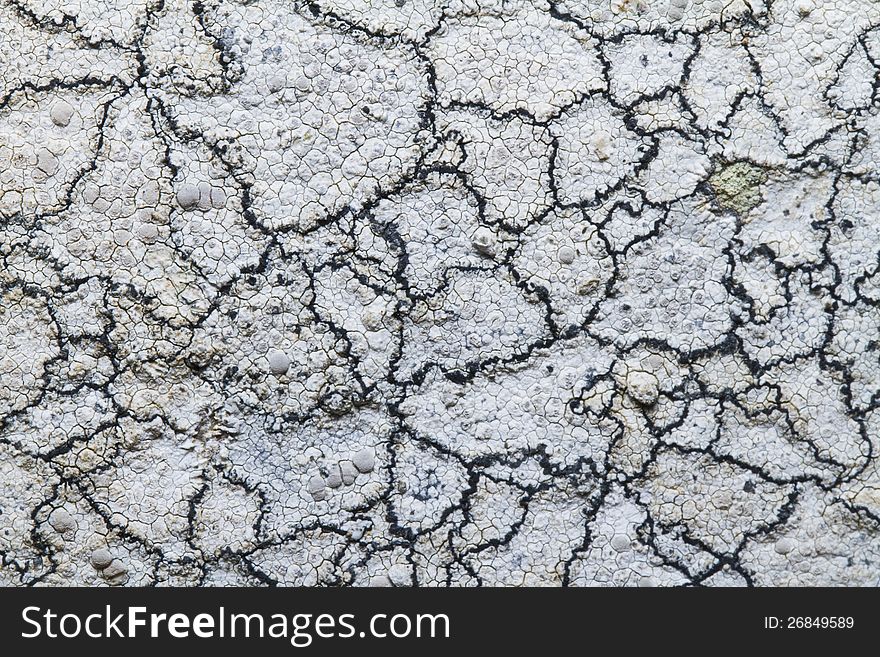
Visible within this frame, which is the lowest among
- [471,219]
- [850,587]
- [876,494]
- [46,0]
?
[850,587]

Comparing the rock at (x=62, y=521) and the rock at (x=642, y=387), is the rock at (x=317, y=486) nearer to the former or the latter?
the rock at (x=62, y=521)

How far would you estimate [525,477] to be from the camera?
1414 millimetres

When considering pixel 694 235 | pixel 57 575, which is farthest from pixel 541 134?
pixel 57 575

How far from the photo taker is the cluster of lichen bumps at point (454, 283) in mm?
1398

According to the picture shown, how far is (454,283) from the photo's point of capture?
1417 millimetres

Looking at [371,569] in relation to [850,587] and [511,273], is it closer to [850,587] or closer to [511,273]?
[511,273]

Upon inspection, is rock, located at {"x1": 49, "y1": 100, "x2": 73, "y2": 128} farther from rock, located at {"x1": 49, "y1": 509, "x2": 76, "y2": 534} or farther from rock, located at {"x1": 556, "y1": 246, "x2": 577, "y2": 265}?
rock, located at {"x1": 556, "y1": 246, "x2": 577, "y2": 265}

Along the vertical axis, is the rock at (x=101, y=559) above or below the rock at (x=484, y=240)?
below

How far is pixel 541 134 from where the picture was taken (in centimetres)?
142

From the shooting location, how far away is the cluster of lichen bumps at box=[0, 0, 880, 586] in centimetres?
140

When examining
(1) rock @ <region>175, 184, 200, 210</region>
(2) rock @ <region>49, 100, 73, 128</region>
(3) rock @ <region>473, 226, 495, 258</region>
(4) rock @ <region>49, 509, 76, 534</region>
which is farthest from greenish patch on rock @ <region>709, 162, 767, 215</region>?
(4) rock @ <region>49, 509, 76, 534</region>

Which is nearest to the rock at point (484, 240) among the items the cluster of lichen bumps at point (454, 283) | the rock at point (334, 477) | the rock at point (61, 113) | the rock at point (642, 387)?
the cluster of lichen bumps at point (454, 283)

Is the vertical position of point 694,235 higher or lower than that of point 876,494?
higher

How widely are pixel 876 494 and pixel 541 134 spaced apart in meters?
0.75
